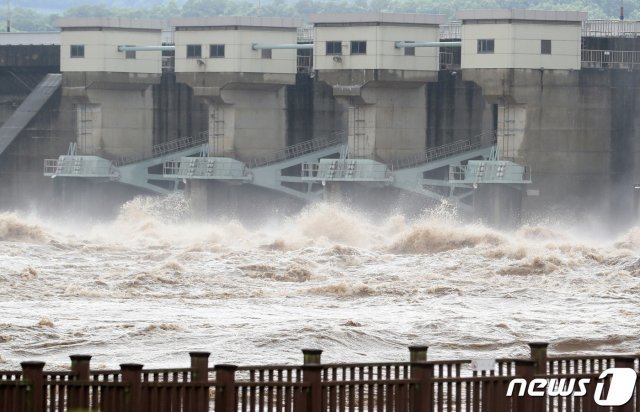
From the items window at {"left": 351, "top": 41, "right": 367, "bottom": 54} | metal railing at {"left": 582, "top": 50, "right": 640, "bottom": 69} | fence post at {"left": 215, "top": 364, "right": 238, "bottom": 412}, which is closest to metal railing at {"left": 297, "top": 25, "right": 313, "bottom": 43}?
window at {"left": 351, "top": 41, "right": 367, "bottom": 54}

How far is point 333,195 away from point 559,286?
27.3m

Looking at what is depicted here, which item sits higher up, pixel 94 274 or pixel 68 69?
pixel 68 69

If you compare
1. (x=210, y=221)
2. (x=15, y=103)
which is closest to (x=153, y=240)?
(x=210, y=221)

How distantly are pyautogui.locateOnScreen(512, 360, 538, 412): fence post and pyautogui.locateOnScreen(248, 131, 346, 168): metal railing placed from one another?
57.2m

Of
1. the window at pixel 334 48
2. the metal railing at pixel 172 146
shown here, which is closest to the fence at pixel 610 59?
the window at pixel 334 48

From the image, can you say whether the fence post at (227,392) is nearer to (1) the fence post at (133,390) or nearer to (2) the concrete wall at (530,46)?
(1) the fence post at (133,390)

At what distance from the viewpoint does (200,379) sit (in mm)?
17188

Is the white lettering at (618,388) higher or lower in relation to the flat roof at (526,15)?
lower

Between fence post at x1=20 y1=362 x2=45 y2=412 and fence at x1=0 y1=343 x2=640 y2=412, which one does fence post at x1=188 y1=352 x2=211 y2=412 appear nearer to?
fence at x1=0 y1=343 x2=640 y2=412

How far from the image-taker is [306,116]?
75.1 meters

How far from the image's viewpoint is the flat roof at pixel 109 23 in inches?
3093

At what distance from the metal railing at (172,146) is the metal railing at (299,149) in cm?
469

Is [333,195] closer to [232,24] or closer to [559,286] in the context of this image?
[232,24]

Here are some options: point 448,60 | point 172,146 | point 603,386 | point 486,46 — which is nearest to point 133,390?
point 603,386
